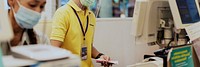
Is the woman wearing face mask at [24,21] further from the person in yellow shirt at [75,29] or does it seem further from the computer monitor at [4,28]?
the person in yellow shirt at [75,29]

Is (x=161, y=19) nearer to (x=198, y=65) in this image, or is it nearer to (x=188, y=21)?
(x=188, y=21)

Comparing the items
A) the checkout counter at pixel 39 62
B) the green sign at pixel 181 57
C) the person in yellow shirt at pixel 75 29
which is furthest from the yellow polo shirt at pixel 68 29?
the checkout counter at pixel 39 62

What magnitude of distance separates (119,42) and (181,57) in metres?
1.82

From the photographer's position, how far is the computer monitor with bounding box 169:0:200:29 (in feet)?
7.10

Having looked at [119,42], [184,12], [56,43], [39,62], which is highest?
[184,12]

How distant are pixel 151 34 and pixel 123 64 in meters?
1.71

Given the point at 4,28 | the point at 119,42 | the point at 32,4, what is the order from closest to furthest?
the point at 4,28 < the point at 32,4 < the point at 119,42

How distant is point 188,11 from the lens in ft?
7.42

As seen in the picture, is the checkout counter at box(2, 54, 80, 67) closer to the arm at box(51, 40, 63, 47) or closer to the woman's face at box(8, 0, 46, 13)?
the woman's face at box(8, 0, 46, 13)

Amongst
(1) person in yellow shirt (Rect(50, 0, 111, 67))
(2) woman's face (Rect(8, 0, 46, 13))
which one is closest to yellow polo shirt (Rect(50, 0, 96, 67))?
(1) person in yellow shirt (Rect(50, 0, 111, 67))

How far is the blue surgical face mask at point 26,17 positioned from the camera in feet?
3.01

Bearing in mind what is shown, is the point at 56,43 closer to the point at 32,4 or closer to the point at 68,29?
the point at 68,29

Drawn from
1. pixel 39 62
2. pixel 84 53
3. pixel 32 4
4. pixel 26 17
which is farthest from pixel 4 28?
pixel 84 53

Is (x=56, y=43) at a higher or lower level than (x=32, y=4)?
lower
